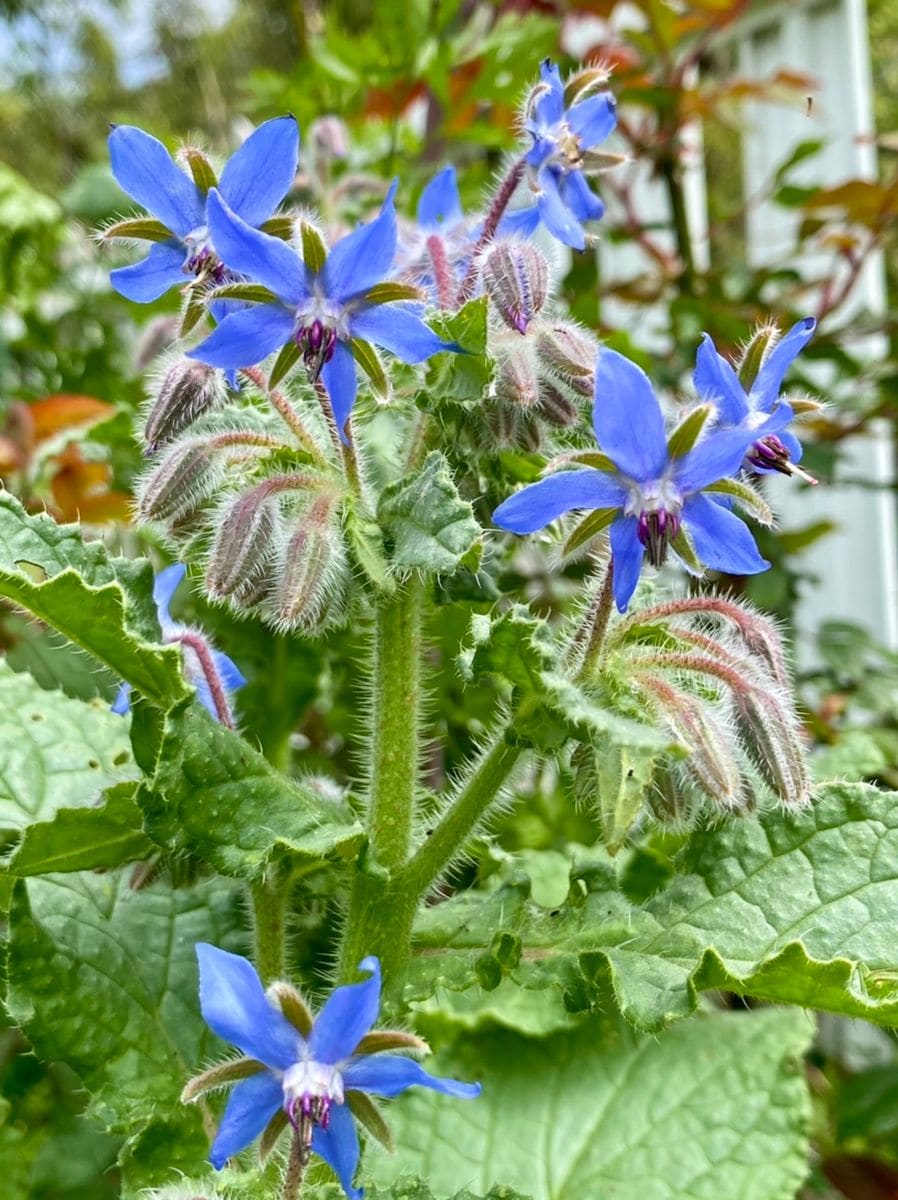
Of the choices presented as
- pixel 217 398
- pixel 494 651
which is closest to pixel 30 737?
pixel 217 398

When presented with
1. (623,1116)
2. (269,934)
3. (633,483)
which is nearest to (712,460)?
(633,483)

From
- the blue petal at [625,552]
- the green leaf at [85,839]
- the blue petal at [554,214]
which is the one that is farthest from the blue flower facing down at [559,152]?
the green leaf at [85,839]

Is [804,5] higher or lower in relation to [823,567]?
higher

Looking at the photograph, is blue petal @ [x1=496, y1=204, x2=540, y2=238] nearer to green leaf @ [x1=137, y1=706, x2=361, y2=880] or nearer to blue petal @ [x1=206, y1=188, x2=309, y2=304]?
blue petal @ [x1=206, y1=188, x2=309, y2=304]

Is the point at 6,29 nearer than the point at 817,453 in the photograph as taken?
No

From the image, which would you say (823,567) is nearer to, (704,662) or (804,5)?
(804,5)

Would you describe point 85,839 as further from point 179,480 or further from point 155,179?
point 155,179

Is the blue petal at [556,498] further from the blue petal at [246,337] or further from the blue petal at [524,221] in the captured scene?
the blue petal at [524,221]
